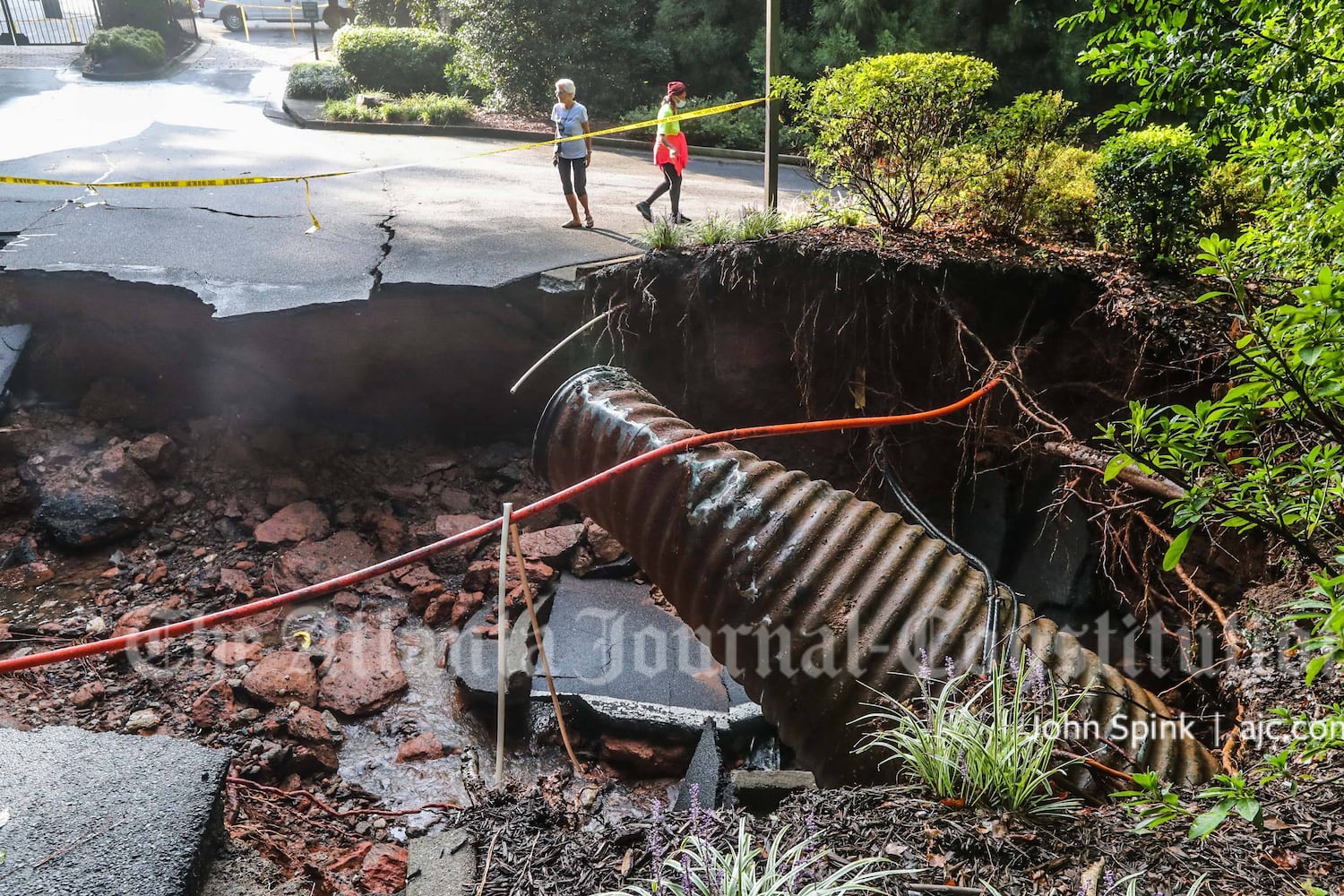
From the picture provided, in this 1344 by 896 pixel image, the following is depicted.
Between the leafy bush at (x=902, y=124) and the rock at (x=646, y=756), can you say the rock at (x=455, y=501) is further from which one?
the leafy bush at (x=902, y=124)

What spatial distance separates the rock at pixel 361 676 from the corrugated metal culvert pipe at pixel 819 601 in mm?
2045

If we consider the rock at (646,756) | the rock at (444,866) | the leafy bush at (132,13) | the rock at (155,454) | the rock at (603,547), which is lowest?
the rock at (646,756)

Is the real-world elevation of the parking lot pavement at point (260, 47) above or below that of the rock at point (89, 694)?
above

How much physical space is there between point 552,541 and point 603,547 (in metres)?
0.39

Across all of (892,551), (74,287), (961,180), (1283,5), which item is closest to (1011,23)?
(961,180)

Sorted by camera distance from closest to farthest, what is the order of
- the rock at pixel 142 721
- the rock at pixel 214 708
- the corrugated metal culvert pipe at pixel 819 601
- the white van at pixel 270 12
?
the corrugated metal culvert pipe at pixel 819 601, the rock at pixel 142 721, the rock at pixel 214 708, the white van at pixel 270 12

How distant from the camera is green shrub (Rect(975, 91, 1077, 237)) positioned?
5.60 m

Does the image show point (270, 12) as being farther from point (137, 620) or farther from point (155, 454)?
point (137, 620)

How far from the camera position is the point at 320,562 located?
5.75 m

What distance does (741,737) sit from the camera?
4715 mm

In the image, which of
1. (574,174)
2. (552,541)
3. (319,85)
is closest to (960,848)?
(552,541)

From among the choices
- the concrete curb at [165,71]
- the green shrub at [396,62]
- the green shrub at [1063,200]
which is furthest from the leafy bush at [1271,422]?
the concrete curb at [165,71]

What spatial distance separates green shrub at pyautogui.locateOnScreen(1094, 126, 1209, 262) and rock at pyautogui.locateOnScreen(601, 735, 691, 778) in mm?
4193

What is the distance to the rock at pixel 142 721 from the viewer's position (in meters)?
4.12
